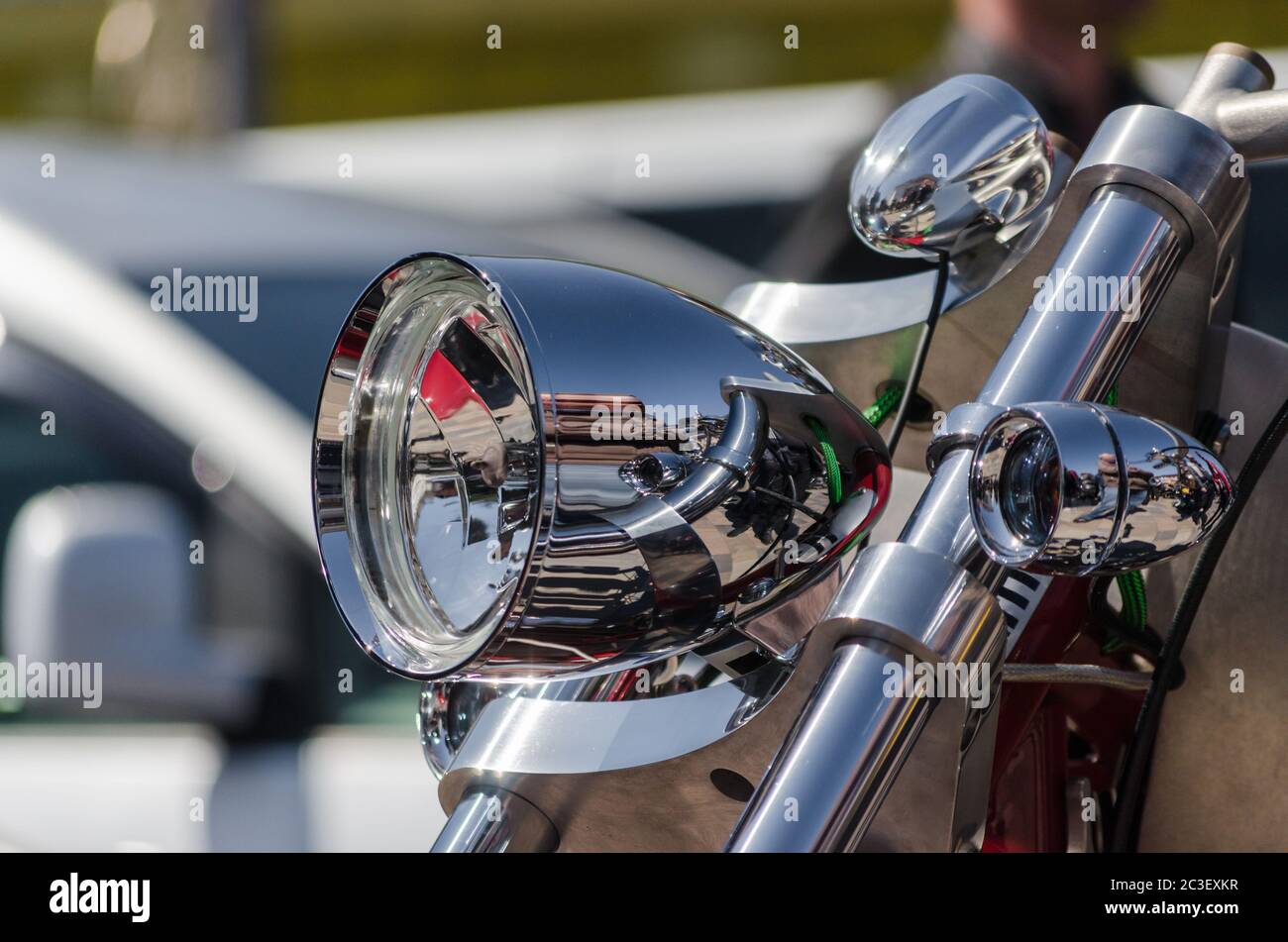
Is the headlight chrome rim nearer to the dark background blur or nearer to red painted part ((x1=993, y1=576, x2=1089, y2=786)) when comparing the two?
red painted part ((x1=993, y1=576, x2=1089, y2=786))

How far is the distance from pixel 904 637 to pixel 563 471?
0.20 metres

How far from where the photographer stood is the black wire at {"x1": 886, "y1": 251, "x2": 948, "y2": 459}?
1.24 metres

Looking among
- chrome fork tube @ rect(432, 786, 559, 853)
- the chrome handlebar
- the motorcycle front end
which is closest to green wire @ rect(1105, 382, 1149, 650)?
the motorcycle front end

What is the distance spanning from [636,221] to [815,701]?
4.14 meters

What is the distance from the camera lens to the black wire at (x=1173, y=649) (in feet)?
3.59

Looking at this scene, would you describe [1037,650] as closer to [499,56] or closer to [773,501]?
[773,501]

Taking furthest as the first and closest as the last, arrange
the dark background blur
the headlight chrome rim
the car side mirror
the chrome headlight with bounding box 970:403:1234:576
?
the dark background blur, the car side mirror, the headlight chrome rim, the chrome headlight with bounding box 970:403:1234:576

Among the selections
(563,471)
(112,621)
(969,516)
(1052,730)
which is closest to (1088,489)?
(969,516)

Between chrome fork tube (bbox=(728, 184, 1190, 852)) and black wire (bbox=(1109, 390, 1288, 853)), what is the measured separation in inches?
7.3

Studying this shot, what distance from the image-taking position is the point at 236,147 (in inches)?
225

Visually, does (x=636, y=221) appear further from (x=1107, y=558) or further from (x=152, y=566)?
(x=1107, y=558)

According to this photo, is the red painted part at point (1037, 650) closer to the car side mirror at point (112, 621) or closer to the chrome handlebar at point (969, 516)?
the chrome handlebar at point (969, 516)

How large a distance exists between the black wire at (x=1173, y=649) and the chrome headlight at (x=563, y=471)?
26cm
